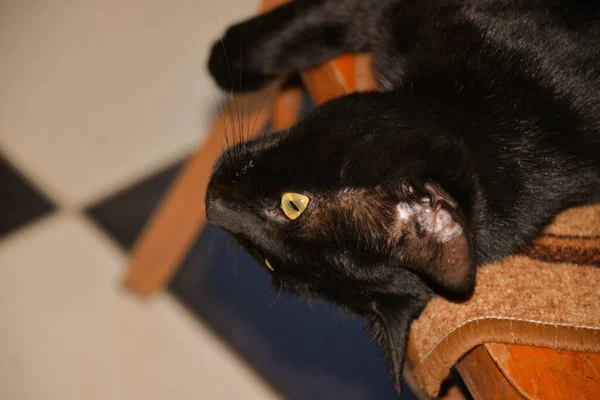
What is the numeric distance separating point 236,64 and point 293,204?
323 millimetres

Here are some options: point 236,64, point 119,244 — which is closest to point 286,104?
point 236,64

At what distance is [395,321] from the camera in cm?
74

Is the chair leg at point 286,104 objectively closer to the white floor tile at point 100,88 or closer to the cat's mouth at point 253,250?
the cat's mouth at point 253,250

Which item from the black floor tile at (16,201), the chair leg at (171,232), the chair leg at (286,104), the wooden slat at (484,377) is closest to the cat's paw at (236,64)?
the chair leg at (286,104)

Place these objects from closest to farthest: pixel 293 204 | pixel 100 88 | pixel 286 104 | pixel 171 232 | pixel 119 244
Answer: pixel 293 204, pixel 286 104, pixel 171 232, pixel 119 244, pixel 100 88

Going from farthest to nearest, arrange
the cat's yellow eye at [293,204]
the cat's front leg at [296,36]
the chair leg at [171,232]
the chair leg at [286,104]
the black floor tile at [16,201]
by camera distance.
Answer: the black floor tile at [16,201] → the chair leg at [171,232] → the chair leg at [286,104] → the cat's front leg at [296,36] → the cat's yellow eye at [293,204]

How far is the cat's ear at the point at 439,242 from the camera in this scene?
58cm

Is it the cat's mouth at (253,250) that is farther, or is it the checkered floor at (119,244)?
the checkered floor at (119,244)

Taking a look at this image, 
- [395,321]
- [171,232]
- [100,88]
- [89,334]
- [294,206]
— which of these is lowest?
[89,334]

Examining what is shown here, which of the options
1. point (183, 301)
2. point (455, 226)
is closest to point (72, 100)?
point (183, 301)

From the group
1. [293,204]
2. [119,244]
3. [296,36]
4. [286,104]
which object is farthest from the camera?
[119,244]

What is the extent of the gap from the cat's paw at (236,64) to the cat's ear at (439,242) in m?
0.39

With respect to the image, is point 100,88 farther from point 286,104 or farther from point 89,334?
point 286,104

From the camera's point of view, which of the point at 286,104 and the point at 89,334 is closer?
the point at 286,104
